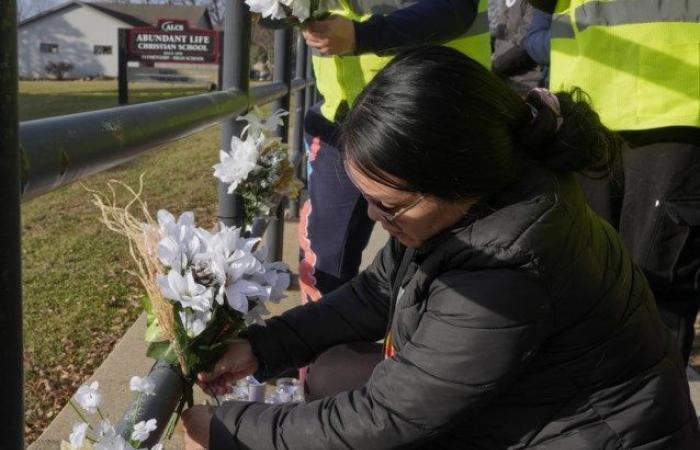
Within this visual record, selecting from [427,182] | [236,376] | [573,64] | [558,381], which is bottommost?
[236,376]

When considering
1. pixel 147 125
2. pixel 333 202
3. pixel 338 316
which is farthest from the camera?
pixel 333 202

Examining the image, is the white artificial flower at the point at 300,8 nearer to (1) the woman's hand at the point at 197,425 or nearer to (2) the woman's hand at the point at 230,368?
(2) the woman's hand at the point at 230,368

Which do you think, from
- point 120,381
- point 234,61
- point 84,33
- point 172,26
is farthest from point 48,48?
point 234,61

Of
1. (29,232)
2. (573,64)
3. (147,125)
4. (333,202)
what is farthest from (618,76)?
(29,232)

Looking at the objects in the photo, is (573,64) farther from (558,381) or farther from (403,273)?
(558,381)

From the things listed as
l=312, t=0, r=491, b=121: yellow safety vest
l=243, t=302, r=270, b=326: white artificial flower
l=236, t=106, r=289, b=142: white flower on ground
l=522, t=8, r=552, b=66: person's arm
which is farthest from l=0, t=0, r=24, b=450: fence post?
l=522, t=8, r=552, b=66: person's arm

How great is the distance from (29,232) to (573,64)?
460 cm

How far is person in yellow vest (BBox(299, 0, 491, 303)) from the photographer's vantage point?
2.09 metres

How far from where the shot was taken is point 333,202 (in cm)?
243

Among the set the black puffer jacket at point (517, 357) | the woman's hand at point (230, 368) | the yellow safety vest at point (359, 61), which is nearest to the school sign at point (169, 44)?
the yellow safety vest at point (359, 61)

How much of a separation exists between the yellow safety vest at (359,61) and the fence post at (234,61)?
1.11 feet

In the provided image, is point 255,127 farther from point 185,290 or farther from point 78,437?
point 78,437

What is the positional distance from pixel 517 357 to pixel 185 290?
582 mm

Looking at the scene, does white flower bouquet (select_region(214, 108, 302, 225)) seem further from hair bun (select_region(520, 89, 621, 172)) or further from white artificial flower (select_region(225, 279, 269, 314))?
hair bun (select_region(520, 89, 621, 172))
